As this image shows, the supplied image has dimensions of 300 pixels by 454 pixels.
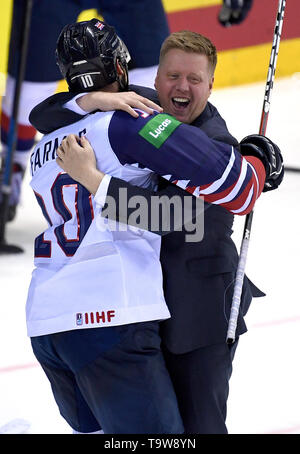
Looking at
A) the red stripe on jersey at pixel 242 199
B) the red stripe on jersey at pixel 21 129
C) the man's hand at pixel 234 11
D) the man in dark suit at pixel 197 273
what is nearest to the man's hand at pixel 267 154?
the man in dark suit at pixel 197 273

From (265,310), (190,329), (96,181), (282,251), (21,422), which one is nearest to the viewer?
(96,181)

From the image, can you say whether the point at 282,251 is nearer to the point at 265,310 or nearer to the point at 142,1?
the point at 265,310

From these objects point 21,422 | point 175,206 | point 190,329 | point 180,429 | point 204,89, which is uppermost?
point 204,89

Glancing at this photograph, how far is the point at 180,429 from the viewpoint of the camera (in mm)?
1991

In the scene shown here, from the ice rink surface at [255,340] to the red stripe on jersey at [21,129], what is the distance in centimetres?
43

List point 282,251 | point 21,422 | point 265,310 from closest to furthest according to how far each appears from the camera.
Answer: point 21,422, point 265,310, point 282,251

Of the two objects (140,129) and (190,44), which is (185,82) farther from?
(140,129)

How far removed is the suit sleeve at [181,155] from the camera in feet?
6.13

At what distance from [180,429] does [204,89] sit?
2.31 ft

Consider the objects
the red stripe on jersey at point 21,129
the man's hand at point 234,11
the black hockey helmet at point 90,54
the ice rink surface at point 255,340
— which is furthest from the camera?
the man's hand at point 234,11

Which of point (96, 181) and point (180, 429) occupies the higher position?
point (96, 181)

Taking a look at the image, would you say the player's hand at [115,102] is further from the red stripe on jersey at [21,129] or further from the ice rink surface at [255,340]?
the red stripe on jersey at [21,129]

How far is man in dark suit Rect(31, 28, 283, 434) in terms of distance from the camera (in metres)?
2.04

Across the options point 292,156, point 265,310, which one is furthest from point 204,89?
point 292,156
